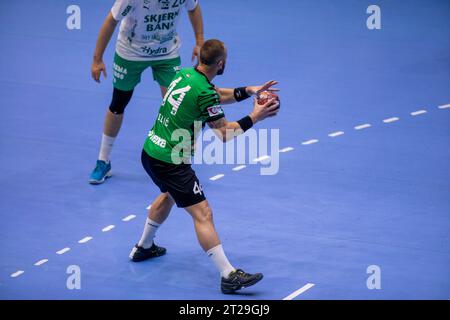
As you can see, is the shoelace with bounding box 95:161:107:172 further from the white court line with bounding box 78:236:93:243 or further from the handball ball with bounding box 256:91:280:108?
the handball ball with bounding box 256:91:280:108

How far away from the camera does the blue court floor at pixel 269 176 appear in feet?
27.3

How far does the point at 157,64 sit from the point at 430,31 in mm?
6322

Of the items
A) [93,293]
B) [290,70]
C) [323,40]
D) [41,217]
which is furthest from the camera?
[323,40]

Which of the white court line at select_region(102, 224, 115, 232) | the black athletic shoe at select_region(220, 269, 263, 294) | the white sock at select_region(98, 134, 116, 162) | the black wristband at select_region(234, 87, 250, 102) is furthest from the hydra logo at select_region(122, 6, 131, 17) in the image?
the black athletic shoe at select_region(220, 269, 263, 294)

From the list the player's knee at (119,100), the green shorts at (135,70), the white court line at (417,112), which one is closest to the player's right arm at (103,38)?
the green shorts at (135,70)

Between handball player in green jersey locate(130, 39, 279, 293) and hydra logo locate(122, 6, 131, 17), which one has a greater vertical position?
hydra logo locate(122, 6, 131, 17)

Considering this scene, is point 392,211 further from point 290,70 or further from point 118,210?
point 290,70

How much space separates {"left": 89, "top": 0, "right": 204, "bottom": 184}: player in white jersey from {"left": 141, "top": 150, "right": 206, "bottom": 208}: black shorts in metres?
2.27

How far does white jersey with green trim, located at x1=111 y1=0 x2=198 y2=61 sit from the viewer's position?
9828 mm

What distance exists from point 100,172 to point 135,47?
4.76 ft

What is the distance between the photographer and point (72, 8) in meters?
15.7

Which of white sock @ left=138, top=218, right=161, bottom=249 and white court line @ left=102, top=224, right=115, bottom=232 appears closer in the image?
white sock @ left=138, top=218, right=161, bottom=249

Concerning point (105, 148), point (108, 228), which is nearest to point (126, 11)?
point (105, 148)

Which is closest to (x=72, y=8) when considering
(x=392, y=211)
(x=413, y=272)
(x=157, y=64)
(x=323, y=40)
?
(x=323, y=40)
